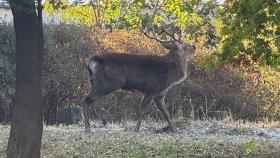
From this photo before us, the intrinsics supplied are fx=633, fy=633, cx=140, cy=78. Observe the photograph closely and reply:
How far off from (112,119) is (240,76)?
343cm

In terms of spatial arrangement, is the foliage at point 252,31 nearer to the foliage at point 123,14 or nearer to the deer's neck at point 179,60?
the deer's neck at point 179,60

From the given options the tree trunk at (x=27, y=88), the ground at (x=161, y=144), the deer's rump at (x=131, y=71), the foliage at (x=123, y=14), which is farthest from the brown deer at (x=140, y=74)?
the foliage at (x=123, y=14)

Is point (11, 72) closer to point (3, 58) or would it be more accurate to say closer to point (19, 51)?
point (3, 58)

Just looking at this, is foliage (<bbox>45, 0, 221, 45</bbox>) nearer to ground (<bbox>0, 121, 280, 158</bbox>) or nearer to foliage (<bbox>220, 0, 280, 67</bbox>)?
ground (<bbox>0, 121, 280, 158</bbox>)

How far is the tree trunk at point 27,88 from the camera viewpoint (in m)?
6.74

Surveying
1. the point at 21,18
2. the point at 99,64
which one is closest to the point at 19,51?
the point at 21,18

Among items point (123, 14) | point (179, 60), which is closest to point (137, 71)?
point (179, 60)

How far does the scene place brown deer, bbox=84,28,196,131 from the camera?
1149cm

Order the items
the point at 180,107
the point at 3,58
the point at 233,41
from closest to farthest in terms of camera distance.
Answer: the point at 233,41, the point at 3,58, the point at 180,107

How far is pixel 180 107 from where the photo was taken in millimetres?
15250

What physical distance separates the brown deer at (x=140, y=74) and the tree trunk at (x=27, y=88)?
14.1 feet

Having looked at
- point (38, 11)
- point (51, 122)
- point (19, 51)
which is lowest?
point (51, 122)

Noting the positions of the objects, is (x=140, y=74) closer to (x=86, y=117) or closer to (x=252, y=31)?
(x=86, y=117)

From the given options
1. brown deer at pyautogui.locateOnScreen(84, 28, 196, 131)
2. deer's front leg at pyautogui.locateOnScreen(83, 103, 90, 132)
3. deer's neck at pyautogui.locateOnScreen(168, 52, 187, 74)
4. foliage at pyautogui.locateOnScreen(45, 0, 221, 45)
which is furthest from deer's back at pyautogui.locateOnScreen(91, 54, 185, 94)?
foliage at pyautogui.locateOnScreen(45, 0, 221, 45)
